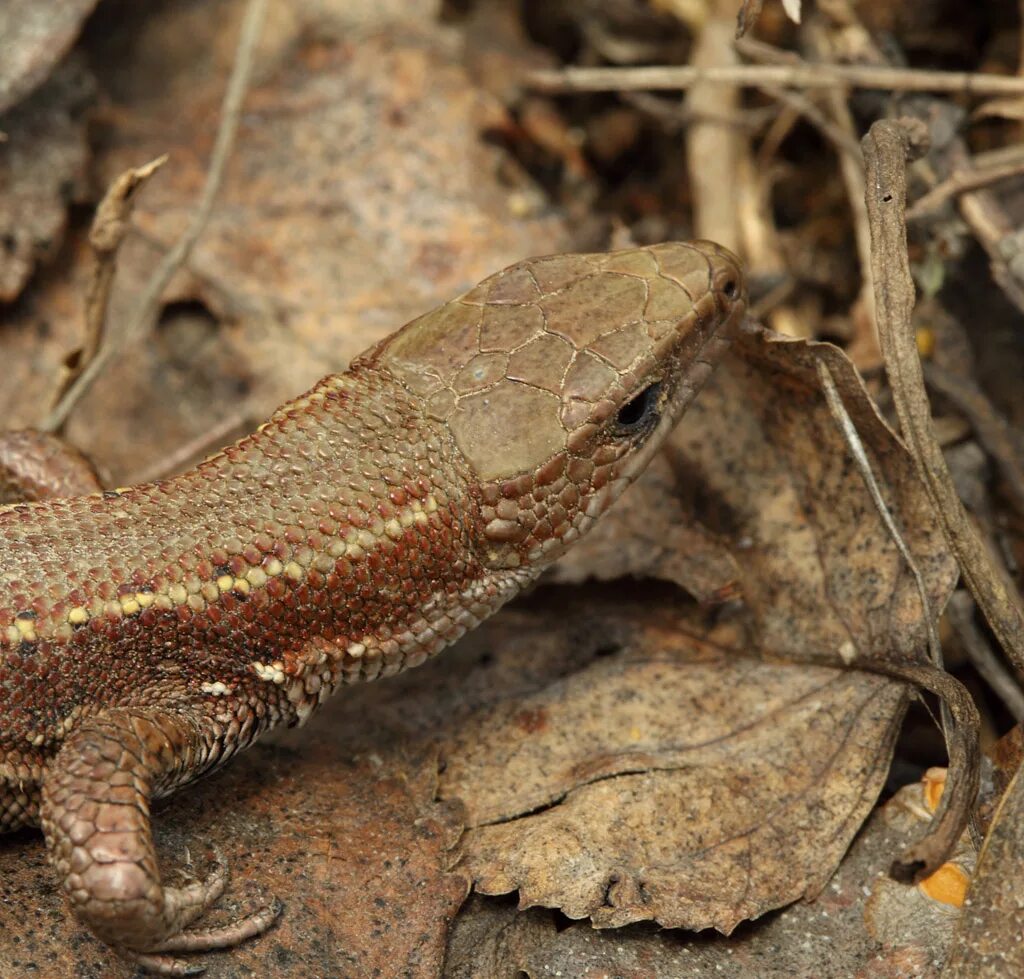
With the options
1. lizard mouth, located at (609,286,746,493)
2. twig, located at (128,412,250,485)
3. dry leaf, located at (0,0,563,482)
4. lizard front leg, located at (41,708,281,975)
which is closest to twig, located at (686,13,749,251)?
dry leaf, located at (0,0,563,482)

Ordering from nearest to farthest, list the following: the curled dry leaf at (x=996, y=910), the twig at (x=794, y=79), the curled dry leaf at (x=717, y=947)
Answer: the curled dry leaf at (x=996, y=910) → the curled dry leaf at (x=717, y=947) → the twig at (x=794, y=79)

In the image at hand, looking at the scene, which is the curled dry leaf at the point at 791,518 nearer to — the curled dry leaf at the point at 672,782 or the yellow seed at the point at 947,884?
the curled dry leaf at the point at 672,782

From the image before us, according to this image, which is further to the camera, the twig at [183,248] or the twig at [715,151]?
the twig at [715,151]

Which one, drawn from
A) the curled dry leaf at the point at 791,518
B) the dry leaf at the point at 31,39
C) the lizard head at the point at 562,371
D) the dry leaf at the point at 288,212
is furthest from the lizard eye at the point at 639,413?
the dry leaf at the point at 31,39

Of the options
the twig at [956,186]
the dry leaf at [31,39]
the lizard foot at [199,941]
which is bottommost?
the lizard foot at [199,941]

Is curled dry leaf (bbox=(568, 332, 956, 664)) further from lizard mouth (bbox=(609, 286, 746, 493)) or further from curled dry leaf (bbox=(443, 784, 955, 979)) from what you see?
curled dry leaf (bbox=(443, 784, 955, 979))

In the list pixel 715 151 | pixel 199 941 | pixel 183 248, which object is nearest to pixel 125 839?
pixel 199 941

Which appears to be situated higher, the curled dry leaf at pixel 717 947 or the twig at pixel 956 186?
the twig at pixel 956 186

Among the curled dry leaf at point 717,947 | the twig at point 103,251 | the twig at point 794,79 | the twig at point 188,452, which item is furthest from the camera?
the twig at point 188,452
